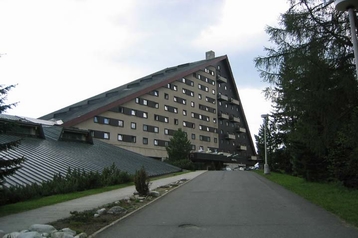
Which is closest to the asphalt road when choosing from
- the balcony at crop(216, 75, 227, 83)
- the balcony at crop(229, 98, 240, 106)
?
the balcony at crop(216, 75, 227, 83)

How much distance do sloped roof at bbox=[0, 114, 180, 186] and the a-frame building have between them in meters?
15.7

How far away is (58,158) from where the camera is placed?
24.9 m

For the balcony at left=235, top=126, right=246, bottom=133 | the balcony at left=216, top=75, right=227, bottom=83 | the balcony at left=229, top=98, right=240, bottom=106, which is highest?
the balcony at left=216, top=75, right=227, bottom=83

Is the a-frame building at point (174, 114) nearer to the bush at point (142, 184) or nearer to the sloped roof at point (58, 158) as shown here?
the sloped roof at point (58, 158)

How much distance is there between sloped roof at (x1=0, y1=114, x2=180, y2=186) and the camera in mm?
19391

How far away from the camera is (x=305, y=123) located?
11758 millimetres

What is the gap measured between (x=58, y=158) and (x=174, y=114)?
43621 millimetres

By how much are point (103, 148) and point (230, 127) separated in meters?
55.2

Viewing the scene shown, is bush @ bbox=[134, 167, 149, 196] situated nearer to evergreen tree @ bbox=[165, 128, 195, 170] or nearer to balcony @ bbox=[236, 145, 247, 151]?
evergreen tree @ bbox=[165, 128, 195, 170]

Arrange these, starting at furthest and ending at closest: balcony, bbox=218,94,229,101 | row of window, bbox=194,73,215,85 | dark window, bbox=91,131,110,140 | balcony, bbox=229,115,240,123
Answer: balcony, bbox=229,115,240,123 → balcony, bbox=218,94,229,101 → row of window, bbox=194,73,215,85 → dark window, bbox=91,131,110,140

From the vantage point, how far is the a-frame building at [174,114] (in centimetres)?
5466

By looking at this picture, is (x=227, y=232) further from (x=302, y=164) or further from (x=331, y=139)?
(x=302, y=164)

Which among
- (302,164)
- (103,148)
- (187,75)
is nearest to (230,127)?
(187,75)

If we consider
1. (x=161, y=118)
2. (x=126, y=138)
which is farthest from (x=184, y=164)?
(x=161, y=118)
